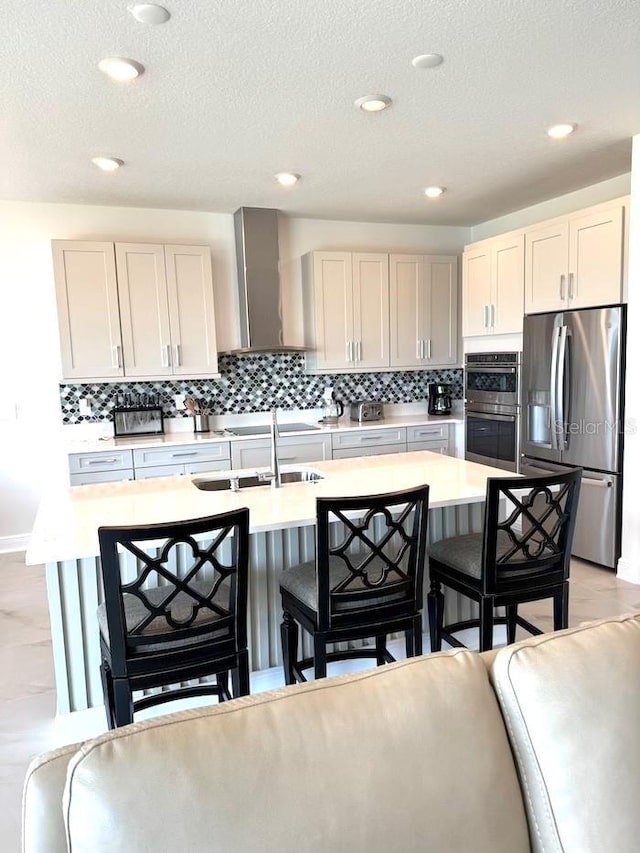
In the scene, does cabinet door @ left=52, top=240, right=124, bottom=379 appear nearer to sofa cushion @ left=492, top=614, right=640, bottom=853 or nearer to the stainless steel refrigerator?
the stainless steel refrigerator

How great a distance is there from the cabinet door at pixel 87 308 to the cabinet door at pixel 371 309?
6.44ft

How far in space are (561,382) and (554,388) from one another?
0.08m

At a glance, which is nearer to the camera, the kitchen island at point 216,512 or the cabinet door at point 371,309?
the kitchen island at point 216,512

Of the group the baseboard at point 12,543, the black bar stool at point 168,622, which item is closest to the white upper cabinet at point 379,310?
the baseboard at point 12,543

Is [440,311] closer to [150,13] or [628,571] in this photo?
[628,571]

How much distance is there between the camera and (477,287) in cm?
498

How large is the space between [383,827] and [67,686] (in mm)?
1749

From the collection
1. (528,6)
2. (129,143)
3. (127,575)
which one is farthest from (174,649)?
(129,143)

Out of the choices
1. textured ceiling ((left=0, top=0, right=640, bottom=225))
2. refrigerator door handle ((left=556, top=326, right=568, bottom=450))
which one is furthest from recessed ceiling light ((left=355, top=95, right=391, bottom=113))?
refrigerator door handle ((left=556, top=326, right=568, bottom=450))

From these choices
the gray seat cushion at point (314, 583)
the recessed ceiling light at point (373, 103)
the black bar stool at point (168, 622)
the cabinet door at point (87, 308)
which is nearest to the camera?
the black bar stool at point (168, 622)

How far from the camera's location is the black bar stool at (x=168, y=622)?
5.51 ft

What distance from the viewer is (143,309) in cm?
443

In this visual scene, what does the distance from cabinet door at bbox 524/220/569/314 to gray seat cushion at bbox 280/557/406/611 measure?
2.72m

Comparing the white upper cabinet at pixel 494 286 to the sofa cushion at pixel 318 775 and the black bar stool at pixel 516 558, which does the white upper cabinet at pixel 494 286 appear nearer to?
the black bar stool at pixel 516 558
